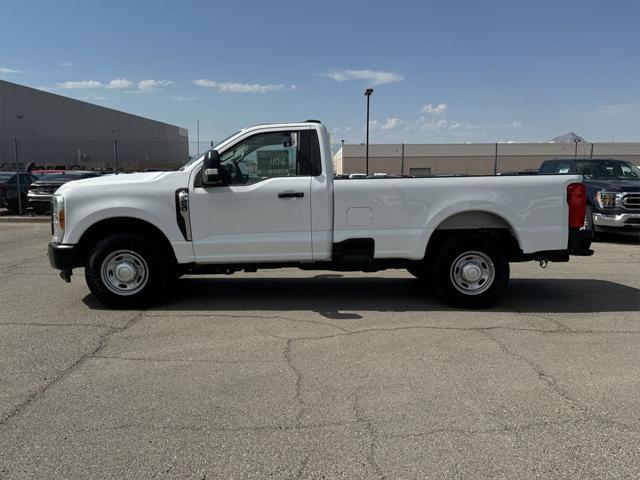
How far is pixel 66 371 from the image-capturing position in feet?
14.3

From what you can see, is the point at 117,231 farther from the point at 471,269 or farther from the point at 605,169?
the point at 605,169

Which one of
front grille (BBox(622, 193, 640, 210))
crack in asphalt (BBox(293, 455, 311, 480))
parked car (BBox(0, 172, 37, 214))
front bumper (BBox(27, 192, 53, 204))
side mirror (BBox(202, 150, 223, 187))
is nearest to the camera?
crack in asphalt (BBox(293, 455, 311, 480))

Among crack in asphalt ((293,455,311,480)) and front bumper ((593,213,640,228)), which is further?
front bumper ((593,213,640,228))

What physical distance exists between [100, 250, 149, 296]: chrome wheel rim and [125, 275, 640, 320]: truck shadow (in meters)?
0.42

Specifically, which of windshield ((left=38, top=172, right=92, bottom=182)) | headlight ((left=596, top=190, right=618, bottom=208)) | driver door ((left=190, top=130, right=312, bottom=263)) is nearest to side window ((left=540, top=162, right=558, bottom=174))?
headlight ((left=596, top=190, right=618, bottom=208))

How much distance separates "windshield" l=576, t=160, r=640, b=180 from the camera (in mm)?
13250

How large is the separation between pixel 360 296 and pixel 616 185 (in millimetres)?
7963

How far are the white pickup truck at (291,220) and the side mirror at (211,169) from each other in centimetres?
14

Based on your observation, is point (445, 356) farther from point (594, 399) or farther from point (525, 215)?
point (525, 215)

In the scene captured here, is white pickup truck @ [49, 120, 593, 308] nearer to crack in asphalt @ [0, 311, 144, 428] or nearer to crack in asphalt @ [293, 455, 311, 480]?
crack in asphalt @ [0, 311, 144, 428]

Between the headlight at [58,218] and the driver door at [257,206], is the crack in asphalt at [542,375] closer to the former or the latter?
the driver door at [257,206]

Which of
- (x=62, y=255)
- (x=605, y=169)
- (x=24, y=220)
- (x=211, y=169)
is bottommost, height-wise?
(x=24, y=220)

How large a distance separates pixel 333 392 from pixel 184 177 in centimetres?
326

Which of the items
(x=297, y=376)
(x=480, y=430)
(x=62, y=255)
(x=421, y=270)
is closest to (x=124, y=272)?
(x=62, y=255)
